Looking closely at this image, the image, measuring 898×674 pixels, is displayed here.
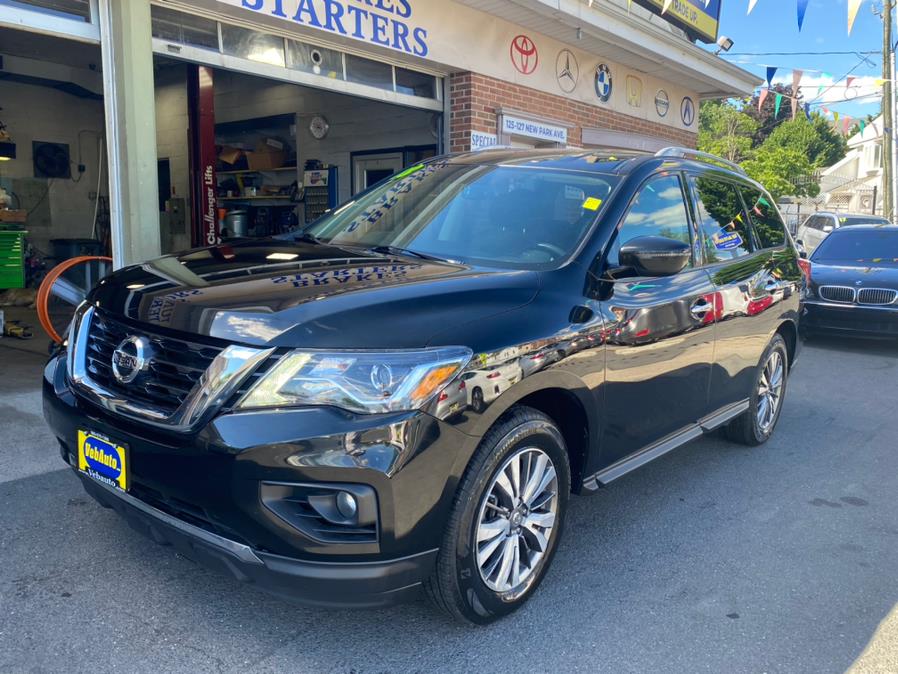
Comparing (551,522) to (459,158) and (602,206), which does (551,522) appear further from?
(459,158)

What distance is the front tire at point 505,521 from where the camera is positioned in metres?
2.56

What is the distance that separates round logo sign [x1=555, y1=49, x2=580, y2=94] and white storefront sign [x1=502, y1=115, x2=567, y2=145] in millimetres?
635

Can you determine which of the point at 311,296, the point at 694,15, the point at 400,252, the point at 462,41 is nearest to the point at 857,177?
the point at 694,15

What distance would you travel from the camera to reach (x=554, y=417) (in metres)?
3.16

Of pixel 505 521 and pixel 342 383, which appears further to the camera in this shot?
pixel 505 521

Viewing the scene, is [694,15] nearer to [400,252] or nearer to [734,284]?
[734,284]

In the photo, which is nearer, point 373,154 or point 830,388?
point 830,388

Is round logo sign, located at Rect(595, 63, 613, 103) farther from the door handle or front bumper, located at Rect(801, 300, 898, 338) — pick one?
the door handle

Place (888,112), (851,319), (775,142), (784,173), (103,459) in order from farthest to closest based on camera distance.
Answer: 1. (775,142)
2. (784,173)
3. (888,112)
4. (851,319)
5. (103,459)

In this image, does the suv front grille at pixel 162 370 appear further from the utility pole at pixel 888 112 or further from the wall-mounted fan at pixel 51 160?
the utility pole at pixel 888 112

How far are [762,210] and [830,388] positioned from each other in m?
3.03

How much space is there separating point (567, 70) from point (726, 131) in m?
39.8

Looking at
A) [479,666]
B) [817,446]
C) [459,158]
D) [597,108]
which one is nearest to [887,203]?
[597,108]

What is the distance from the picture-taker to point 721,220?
14.6ft
